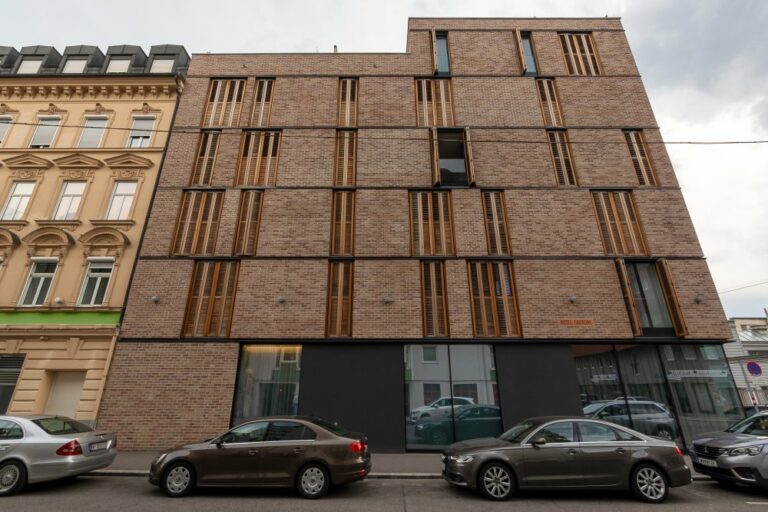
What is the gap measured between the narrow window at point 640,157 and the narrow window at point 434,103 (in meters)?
7.35

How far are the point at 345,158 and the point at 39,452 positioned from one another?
39.4ft

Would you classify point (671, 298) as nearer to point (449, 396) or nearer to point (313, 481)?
point (449, 396)

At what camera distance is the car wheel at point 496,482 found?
21.0 feet

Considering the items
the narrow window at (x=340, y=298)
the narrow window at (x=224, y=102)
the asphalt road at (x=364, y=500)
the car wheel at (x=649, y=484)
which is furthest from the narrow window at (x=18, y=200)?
the car wheel at (x=649, y=484)

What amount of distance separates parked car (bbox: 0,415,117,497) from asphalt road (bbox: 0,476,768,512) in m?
0.35

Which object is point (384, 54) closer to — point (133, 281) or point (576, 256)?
point (576, 256)

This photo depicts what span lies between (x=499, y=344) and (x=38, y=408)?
15.1m

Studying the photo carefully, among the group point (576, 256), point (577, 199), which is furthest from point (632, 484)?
point (577, 199)

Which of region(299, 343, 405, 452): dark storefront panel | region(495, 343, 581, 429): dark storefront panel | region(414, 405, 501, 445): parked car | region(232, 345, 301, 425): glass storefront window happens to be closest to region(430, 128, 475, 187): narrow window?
region(495, 343, 581, 429): dark storefront panel

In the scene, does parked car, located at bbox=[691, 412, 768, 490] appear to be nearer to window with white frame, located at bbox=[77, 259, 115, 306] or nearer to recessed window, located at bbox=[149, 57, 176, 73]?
window with white frame, located at bbox=[77, 259, 115, 306]

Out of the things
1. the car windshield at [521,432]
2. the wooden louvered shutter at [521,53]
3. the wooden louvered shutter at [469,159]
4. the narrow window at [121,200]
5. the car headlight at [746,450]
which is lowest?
the car headlight at [746,450]

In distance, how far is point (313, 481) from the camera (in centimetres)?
663

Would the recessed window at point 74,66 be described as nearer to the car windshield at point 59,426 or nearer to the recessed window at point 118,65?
the recessed window at point 118,65

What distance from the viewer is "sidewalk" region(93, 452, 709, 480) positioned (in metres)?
8.09
